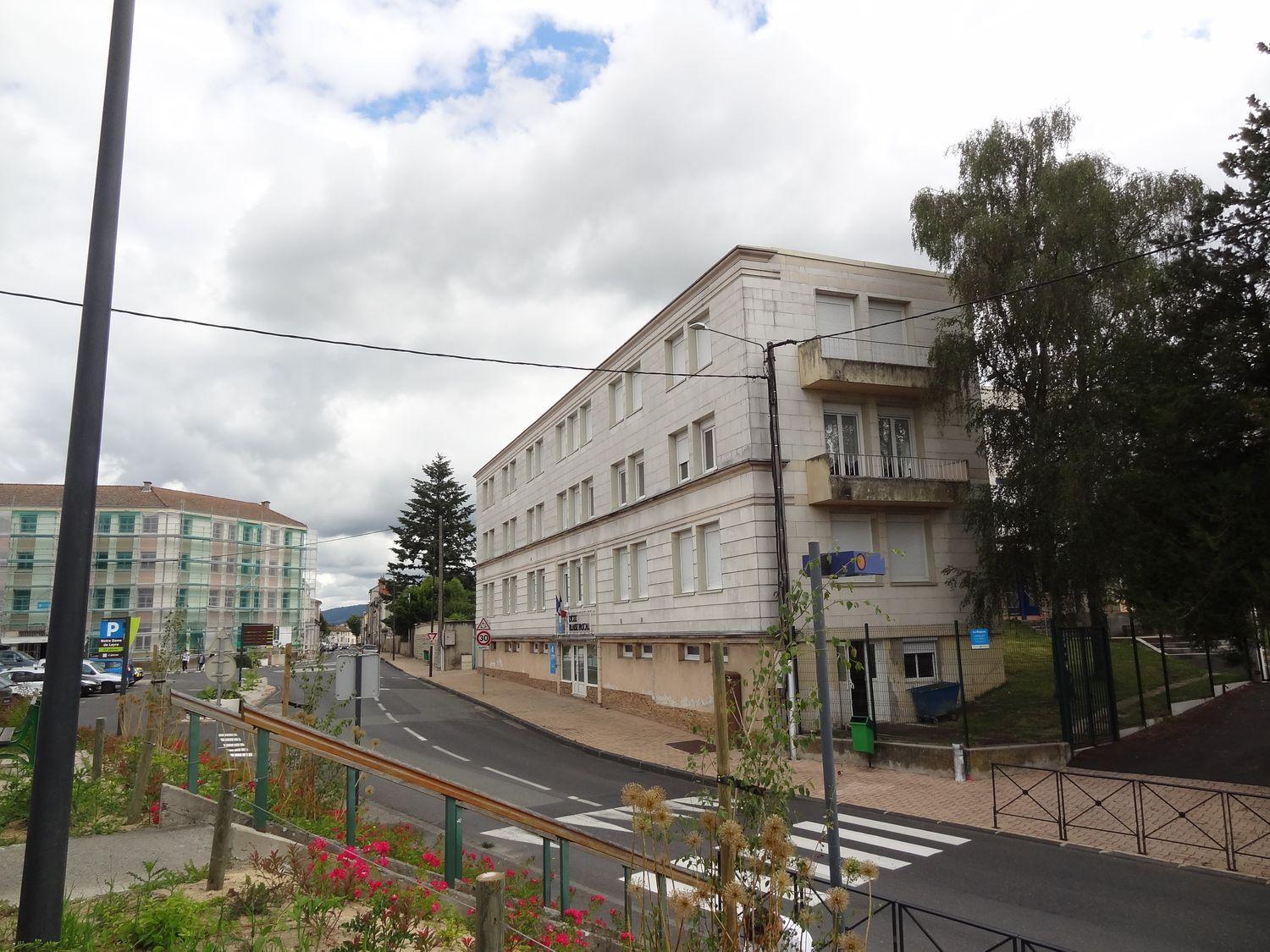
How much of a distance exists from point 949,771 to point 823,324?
1162cm

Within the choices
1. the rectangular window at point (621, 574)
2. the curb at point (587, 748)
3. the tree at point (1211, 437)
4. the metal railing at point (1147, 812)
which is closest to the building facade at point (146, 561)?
the curb at point (587, 748)

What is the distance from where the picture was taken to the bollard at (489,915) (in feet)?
10.9

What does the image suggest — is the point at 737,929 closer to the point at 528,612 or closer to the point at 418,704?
the point at 418,704

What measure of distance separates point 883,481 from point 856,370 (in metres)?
2.89

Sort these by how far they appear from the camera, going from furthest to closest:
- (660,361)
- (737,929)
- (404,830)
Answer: (660,361) < (404,830) < (737,929)

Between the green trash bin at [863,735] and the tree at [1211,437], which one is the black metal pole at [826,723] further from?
the green trash bin at [863,735]

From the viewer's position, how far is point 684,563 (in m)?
23.6

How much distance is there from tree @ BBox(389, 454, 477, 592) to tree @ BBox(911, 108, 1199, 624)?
61.8 m

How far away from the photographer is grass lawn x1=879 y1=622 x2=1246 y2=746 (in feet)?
57.2

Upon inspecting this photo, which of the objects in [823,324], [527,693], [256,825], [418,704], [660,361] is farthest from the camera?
[527,693]

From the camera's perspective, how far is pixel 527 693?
111ft

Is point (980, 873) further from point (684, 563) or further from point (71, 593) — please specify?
point (684, 563)

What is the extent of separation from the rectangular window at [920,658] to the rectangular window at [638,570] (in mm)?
8341

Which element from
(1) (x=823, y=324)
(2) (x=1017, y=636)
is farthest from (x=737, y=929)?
(2) (x=1017, y=636)
